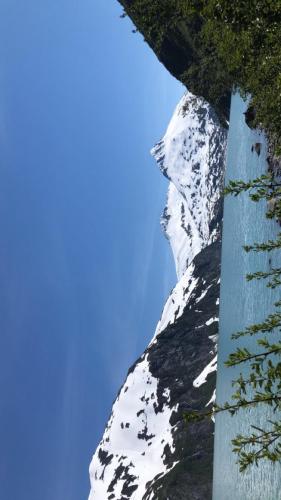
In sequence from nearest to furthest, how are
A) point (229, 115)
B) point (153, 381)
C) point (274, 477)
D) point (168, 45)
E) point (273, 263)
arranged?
point (274, 477) → point (273, 263) → point (168, 45) → point (229, 115) → point (153, 381)

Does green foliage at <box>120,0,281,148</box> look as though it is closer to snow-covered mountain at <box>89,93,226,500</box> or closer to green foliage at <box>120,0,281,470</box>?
green foliage at <box>120,0,281,470</box>

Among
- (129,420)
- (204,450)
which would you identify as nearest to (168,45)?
(204,450)

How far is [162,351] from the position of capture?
539ft

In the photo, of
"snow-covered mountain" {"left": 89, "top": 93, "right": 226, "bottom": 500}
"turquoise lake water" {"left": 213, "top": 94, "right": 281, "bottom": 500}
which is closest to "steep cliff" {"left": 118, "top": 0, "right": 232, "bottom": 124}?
"turquoise lake water" {"left": 213, "top": 94, "right": 281, "bottom": 500}

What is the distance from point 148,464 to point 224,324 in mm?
95561

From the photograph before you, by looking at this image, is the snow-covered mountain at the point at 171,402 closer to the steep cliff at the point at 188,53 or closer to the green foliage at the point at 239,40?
the steep cliff at the point at 188,53

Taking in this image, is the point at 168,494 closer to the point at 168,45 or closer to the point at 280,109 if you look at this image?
the point at 168,45

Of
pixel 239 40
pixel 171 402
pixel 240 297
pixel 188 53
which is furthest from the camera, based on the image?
pixel 171 402

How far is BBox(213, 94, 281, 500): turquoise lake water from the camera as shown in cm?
3997

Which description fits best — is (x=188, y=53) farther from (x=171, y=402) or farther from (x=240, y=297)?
(x=171, y=402)

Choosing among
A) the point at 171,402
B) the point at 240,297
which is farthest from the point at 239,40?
the point at 171,402

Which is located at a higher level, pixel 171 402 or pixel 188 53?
pixel 188 53

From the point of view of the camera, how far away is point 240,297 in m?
55.5

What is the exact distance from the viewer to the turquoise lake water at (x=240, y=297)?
1574 inches
